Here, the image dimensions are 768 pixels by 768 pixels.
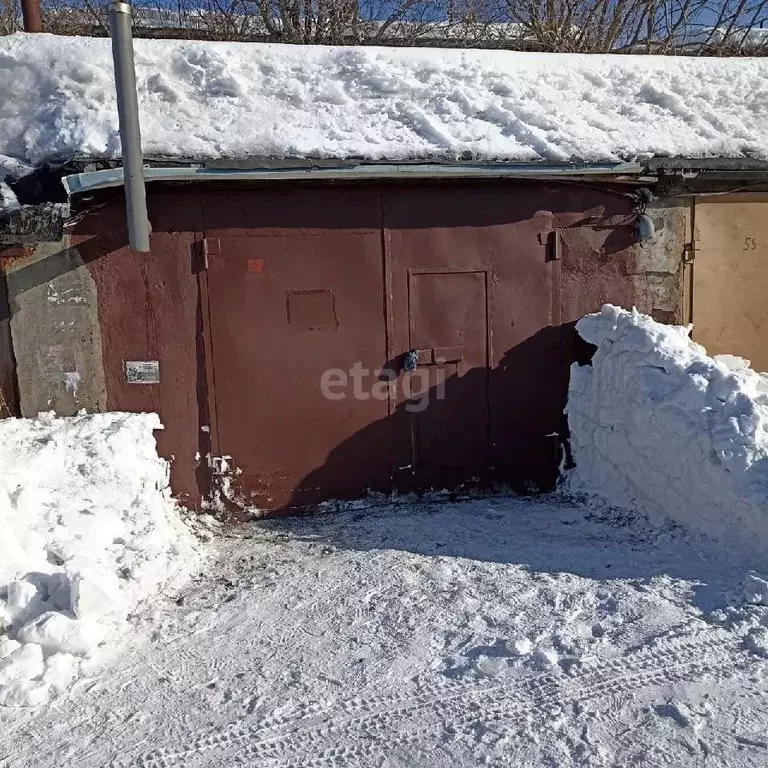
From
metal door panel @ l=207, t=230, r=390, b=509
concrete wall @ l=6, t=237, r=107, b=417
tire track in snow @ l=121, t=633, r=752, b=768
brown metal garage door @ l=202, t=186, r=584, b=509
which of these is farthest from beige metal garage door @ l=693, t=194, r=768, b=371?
concrete wall @ l=6, t=237, r=107, b=417

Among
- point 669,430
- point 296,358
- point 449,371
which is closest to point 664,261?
point 669,430

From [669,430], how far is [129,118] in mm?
3959

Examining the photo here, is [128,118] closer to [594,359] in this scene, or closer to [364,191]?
[364,191]

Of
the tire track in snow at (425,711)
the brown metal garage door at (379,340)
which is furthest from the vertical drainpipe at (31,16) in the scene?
the tire track in snow at (425,711)

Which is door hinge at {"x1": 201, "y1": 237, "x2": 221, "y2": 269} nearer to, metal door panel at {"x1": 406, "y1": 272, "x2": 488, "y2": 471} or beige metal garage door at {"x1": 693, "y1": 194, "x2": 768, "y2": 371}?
metal door panel at {"x1": 406, "y1": 272, "x2": 488, "y2": 471}

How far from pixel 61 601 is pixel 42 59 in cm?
409

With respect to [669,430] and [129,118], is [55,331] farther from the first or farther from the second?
[669,430]

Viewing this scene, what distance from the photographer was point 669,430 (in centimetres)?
451

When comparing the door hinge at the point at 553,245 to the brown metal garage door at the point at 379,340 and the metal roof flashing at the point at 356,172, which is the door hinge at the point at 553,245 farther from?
the metal roof flashing at the point at 356,172

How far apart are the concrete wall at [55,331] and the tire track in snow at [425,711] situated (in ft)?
9.79

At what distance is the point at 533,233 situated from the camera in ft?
17.9

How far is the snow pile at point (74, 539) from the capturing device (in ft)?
10.3

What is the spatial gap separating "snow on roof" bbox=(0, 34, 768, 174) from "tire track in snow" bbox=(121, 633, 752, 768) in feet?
11.9

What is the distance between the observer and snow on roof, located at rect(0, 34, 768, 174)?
16.2 ft
